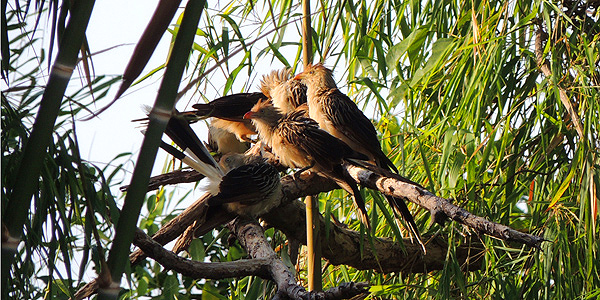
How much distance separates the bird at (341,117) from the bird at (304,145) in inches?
3.6

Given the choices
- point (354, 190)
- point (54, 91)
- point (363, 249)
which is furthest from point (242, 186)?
point (54, 91)

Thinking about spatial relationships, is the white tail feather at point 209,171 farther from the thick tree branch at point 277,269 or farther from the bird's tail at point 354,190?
the bird's tail at point 354,190

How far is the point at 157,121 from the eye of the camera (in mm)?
698

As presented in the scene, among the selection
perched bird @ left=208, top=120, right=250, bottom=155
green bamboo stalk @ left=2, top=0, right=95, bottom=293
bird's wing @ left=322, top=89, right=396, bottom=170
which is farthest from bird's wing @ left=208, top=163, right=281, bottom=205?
green bamboo stalk @ left=2, top=0, right=95, bottom=293

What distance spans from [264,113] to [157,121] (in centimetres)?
189

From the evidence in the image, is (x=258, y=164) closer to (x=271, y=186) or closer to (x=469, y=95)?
Result: (x=271, y=186)

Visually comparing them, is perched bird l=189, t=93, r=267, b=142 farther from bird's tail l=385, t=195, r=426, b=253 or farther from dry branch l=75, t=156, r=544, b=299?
bird's tail l=385, t=195, r=426, b=253

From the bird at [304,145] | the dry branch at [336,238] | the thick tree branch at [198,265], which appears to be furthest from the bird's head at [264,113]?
the thick tree branch at [198,265]

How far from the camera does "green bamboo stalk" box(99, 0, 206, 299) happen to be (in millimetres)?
692

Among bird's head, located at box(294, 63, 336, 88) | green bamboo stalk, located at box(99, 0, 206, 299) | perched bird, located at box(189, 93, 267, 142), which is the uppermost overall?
bird's head, located at box(294, 63, 336, 88)

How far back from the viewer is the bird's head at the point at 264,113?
101 inches

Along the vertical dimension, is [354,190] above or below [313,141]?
below

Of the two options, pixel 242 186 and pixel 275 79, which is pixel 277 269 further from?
pixel 275 79

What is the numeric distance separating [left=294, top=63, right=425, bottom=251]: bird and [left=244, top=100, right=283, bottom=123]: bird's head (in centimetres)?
16
